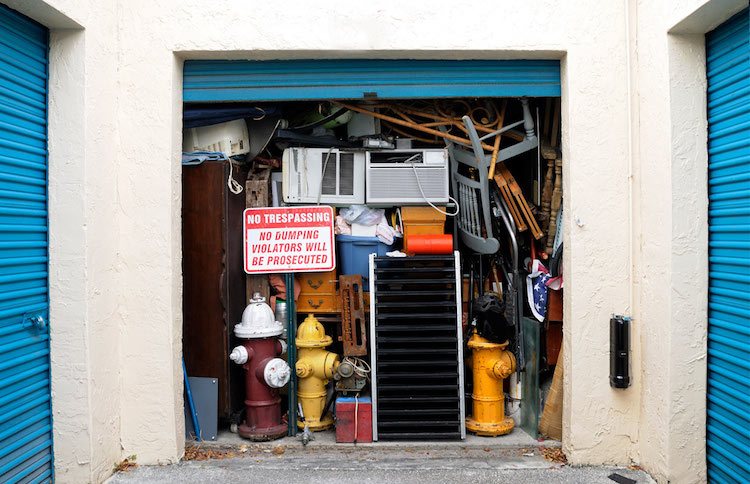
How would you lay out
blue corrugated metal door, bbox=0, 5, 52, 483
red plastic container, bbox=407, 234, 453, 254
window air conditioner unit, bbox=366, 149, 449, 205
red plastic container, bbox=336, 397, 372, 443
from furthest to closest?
1. window air conditioner unit, bbox=366, 149, 449, 205
2. red plastic container, bbox=407, 234, 453, 254
3. red plastic container, bbox=336, 397, 372, 443
4. blue corrugated metal door, bbox=0, 5, 52, 483

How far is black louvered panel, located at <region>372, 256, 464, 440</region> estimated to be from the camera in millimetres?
5320

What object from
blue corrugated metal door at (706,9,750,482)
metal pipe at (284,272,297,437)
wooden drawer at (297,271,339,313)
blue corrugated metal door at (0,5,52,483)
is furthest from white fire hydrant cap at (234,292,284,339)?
blue corrugated metal door at (706,9,750,482)

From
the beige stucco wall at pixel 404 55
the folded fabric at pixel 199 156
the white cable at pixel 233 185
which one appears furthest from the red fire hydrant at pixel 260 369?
the folded fabric at pixel 199 156

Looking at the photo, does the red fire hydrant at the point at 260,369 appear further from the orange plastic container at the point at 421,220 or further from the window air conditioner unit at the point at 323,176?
the orange plastic container at the point at 421,220

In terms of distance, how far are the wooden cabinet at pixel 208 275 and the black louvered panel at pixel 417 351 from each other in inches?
49.8

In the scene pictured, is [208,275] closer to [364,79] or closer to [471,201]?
[364,79]

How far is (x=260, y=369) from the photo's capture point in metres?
5.24

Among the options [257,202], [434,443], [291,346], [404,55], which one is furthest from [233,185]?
[434,443]

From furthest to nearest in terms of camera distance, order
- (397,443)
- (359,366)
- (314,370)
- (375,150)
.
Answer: (375,150), (359,366), (314,370), (397,443)

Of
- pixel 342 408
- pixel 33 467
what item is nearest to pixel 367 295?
pixel 342 408

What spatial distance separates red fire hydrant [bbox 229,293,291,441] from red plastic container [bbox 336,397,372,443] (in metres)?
0.49

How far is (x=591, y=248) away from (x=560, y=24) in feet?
5.54

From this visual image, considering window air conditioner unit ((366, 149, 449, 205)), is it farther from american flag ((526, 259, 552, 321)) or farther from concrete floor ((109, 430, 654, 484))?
concrete floor ((109, 430, 654, 484))

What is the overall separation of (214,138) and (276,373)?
2133 millimetres
